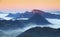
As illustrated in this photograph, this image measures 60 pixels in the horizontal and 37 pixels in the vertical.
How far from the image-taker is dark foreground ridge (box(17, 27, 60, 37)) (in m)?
1.19

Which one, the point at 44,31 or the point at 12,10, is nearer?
the point at 44,31

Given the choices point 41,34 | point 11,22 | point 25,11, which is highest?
point 25,11

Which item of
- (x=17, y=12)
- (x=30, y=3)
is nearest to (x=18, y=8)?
→ (x=17, y=12)

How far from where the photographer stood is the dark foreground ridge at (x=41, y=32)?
1191mm

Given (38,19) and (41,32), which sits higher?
(38,19)

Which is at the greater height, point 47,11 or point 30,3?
point 30,3

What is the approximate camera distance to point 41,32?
3.95ft

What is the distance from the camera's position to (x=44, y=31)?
121 cm

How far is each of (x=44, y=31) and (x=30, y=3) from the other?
0.39 metres

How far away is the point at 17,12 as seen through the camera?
52.4 inches

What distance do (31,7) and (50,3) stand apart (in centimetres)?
24

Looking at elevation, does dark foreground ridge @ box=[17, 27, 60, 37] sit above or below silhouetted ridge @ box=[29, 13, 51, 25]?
below

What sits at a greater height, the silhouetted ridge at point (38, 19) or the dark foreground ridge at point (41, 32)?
the silhouetted ridge at point (38, 19)

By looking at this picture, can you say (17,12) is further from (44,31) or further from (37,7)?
(44,31)
